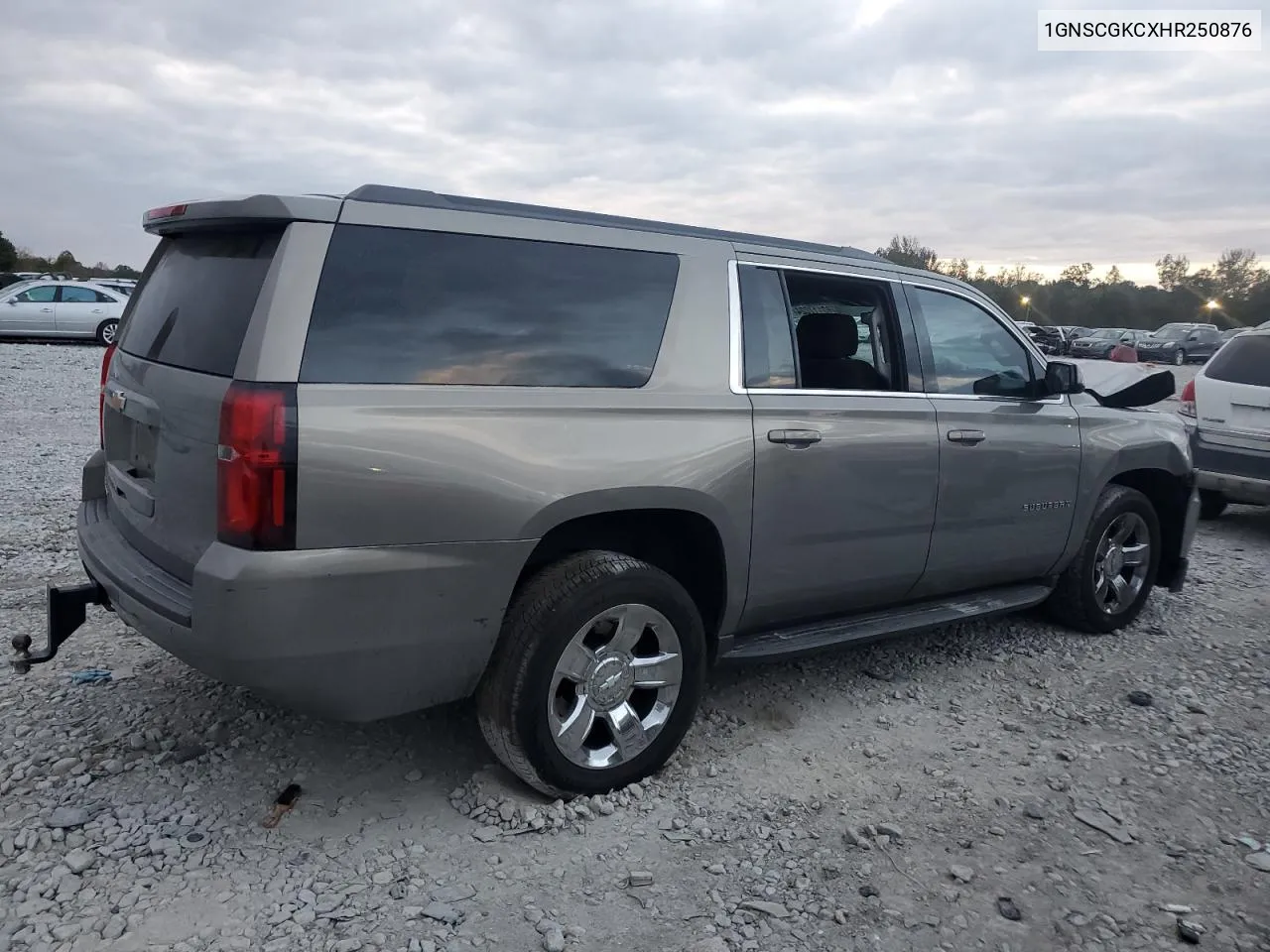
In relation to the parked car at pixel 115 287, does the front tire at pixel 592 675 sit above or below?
below

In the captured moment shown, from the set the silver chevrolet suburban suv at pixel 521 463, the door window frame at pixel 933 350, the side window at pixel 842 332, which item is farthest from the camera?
the door window frame at pixel 933 350

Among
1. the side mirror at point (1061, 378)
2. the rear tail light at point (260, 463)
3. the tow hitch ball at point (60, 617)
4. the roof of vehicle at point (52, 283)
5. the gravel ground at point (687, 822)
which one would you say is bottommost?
the gravel ground at point (687, 822)

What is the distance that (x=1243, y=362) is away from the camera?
311 inches

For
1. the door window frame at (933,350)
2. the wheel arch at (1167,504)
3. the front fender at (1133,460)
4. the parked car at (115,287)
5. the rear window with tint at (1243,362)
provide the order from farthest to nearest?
1. the parked car at (115,287)
2. the rear window with tint at (1243,362)
3. the wheel arch at (1167,504)
4. the front fender at (1133,460)
5. the door window frame at (933,350)

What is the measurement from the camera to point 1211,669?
191 inches

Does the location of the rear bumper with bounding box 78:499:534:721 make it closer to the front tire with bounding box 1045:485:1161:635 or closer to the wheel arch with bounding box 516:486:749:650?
the wheel arch with bounding box 516:486:749:650

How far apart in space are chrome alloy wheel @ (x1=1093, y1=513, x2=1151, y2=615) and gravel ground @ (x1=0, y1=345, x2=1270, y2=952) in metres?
0.73

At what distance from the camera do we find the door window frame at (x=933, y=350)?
14.2 ft

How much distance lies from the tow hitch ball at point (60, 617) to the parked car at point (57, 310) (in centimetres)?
1908

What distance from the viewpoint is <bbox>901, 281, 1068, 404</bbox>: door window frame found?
432 cm

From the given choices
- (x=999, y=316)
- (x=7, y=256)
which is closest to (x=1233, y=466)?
(x=999, y=316)

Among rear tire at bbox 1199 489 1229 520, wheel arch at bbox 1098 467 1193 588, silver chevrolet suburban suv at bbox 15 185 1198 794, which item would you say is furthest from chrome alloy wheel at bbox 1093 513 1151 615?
rear tire at bbox 1199 489 1229 520

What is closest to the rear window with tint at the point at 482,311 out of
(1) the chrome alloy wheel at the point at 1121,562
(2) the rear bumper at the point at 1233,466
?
(1) the chrome alloy wheel at the point at 1121,562

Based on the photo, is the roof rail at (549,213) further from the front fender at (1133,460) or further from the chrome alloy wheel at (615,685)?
the front fender at (1133,460)
